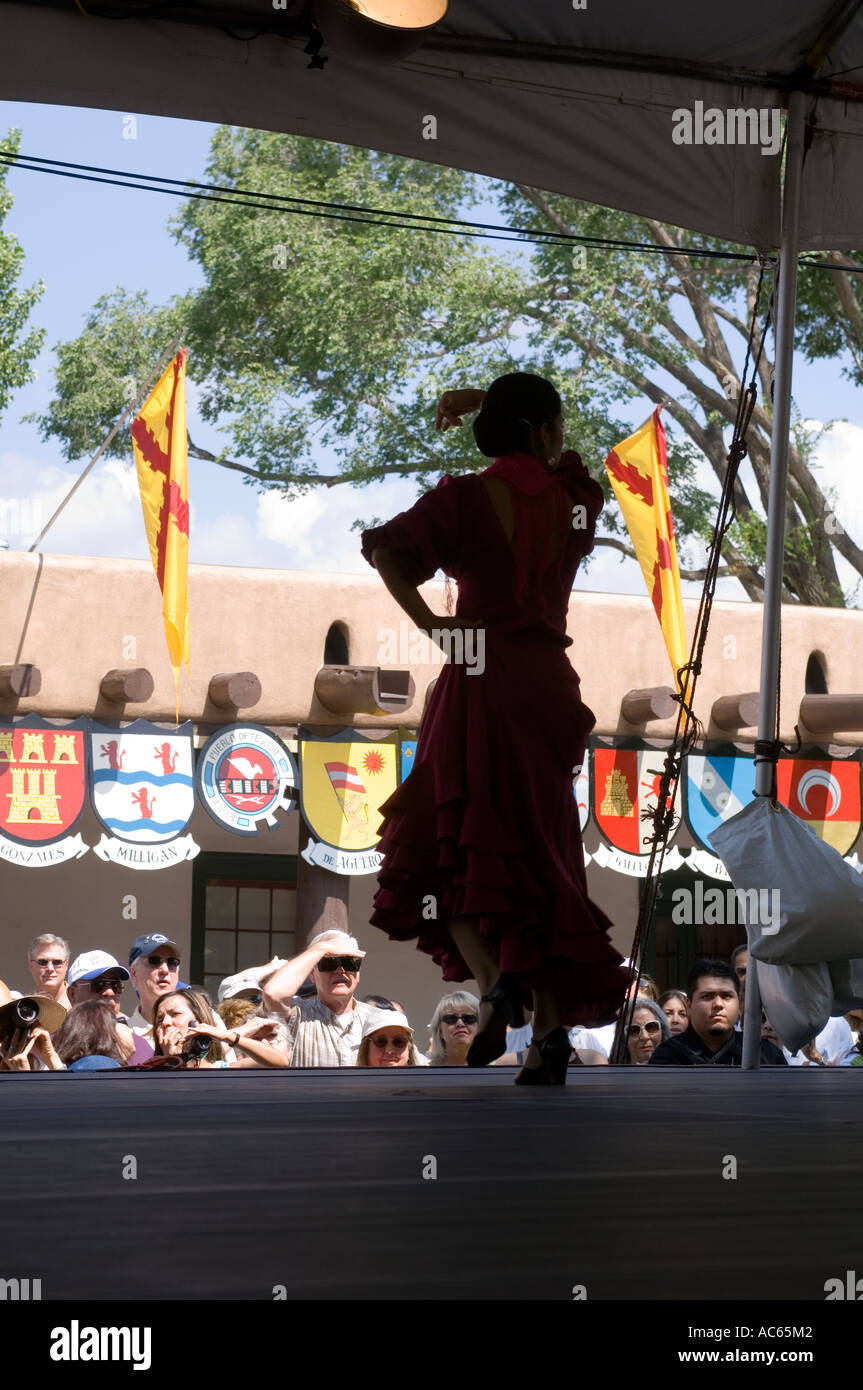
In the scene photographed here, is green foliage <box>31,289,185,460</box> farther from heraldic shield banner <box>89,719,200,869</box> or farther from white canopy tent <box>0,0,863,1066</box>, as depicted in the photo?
white canopy tent <box>0,0,863,1066</box>

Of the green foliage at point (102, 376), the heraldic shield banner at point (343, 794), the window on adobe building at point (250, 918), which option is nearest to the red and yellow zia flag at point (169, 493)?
the heraldic shield banner at point (343, 794)

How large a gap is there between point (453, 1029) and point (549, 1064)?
2543mm

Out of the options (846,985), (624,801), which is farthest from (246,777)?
(846,985)

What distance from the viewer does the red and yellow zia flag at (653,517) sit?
31.5 feet

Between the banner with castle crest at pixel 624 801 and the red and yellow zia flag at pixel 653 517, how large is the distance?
2.81 feet

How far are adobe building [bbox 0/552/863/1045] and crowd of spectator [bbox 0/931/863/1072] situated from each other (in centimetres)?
296

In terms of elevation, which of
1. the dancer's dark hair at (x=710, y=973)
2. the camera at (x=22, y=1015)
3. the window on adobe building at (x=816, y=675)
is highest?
the window on adobe building at (x=816, y=675)

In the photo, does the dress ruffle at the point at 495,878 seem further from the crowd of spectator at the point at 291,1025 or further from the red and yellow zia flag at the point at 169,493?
the red and yellow zia flag at the point at 169,493

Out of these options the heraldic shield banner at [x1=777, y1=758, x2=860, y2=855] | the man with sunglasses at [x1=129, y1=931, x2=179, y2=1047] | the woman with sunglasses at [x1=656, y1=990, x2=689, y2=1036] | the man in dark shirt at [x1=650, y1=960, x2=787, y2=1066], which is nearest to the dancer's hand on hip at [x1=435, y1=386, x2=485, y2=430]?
the man in dark shirt at [x1=650, y1=960, x2=787, y2=1066]

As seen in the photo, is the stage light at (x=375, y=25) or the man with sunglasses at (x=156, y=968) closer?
the stage light at (x=375, y=25)

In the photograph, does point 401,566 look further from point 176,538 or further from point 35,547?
point 35,547

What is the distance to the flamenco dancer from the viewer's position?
10.1 ft
